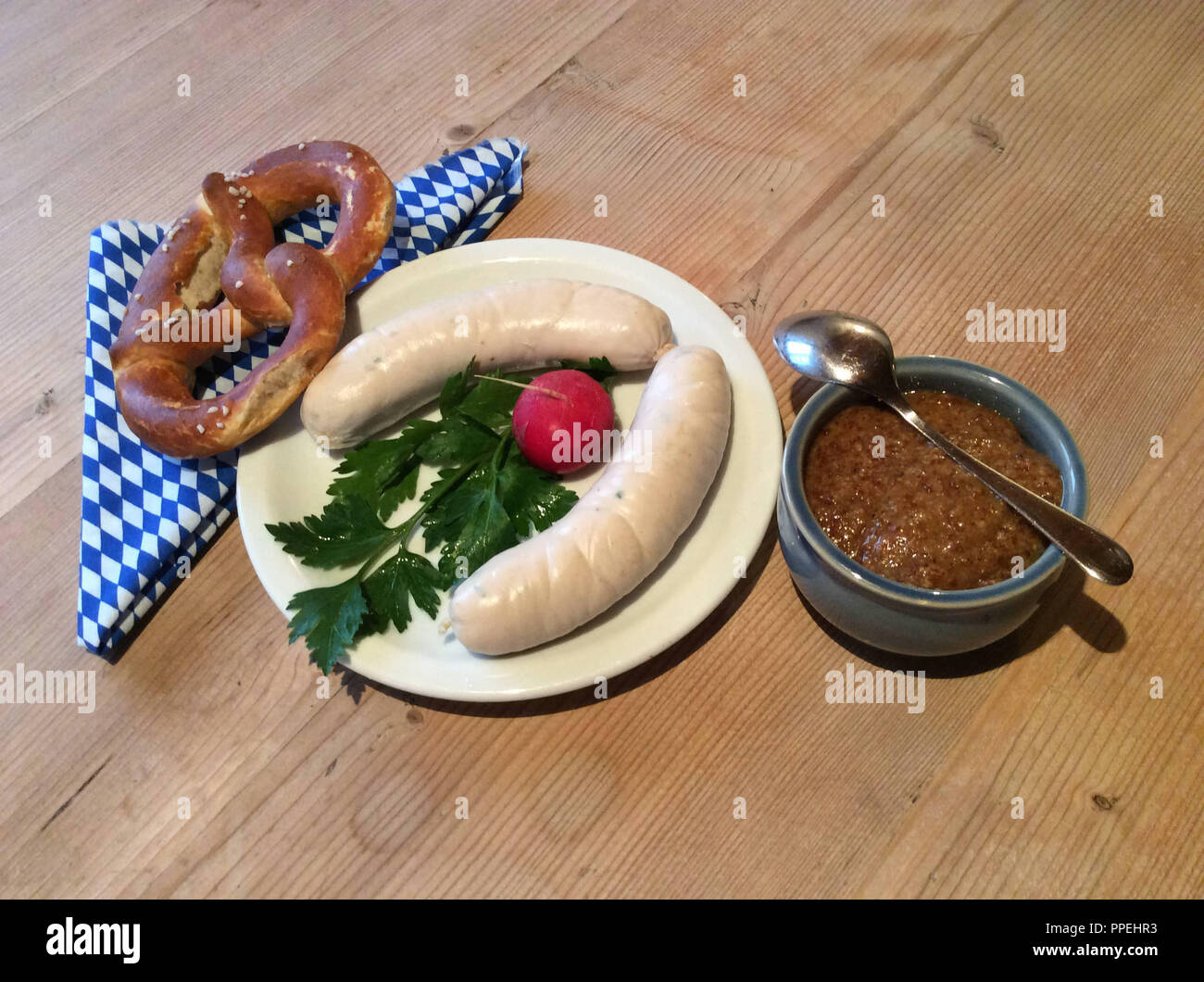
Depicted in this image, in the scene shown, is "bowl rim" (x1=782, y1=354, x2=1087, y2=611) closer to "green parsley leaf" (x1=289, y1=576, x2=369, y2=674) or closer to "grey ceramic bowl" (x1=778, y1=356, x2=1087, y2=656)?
"grey ceramic bowl" (x1=778, y1=356, x2=1087, y2=656)

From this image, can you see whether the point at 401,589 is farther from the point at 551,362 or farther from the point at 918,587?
the point at 918,587

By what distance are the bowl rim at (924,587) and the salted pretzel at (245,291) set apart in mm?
814

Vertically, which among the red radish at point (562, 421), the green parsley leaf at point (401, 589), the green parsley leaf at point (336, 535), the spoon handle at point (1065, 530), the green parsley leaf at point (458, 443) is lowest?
the green parsley leaf at point (401, 589)

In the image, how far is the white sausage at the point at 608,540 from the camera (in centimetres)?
129

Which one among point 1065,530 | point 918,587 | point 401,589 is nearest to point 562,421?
point 401,589

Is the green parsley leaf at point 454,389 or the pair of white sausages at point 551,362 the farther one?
the green parsley leaf at point 454,389

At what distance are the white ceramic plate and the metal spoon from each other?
0.10m

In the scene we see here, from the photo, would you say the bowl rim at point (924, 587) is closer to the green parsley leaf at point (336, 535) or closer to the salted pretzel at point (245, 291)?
the green parsley leaf at point (336, 535)

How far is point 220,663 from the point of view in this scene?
149cm

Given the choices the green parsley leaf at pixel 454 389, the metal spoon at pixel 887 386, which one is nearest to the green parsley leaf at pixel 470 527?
the green parsley leaf at pixel 454 389

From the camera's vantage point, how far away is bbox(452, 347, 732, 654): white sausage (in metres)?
1.29

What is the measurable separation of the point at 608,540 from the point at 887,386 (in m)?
0.47

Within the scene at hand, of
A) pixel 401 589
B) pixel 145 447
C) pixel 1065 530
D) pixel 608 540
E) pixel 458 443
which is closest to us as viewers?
pixel 1065 530

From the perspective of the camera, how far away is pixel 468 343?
5.09 ft
